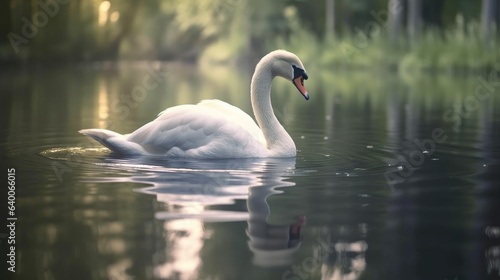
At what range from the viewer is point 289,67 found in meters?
8.62

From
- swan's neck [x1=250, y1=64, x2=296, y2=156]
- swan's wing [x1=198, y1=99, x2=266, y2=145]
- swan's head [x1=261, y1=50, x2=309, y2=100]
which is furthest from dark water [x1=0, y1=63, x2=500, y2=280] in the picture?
swan's head [x1=261, y1=50, x2=309, y2=100]

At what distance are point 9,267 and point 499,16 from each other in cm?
3662

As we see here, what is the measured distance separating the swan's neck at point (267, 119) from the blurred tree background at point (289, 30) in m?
19.3

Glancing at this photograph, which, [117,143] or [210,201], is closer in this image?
[210,201]

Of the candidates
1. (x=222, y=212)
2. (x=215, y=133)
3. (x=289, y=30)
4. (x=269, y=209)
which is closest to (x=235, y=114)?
(x=215, y=133)

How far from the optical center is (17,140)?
9.71 m

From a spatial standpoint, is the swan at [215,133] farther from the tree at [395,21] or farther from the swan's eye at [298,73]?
the tree at [395,21]

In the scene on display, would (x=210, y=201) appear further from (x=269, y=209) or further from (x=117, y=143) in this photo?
(x=117, y=143)

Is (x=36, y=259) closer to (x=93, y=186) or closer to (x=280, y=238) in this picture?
(x=280, y=238)

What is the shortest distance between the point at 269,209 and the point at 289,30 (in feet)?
169

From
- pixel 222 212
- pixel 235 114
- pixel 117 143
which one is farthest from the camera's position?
pixel 235 114

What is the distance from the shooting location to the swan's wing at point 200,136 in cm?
802

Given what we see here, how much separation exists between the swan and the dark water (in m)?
0.19

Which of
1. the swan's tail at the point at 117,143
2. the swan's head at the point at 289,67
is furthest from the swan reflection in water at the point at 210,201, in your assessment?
the swan's head at the point at 289,67
